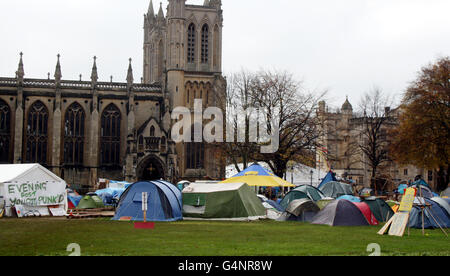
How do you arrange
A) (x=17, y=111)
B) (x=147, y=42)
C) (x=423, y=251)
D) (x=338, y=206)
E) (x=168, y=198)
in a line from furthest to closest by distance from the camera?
(x=147, y=42) → (x=17, y=111) → (x=168, y=198) → (x=338, y=206) → (x=423, y=251)

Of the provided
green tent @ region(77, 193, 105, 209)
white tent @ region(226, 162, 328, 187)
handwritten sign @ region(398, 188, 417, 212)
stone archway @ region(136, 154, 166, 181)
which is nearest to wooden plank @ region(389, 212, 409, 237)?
handwritten sign @ region(398, 188, 417, 212)

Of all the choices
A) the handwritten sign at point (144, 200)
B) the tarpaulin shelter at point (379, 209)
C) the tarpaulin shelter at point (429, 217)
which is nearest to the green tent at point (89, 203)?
the handwritten sign at point (144, 200)

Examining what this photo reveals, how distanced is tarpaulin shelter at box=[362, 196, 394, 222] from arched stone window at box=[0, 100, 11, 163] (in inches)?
1788

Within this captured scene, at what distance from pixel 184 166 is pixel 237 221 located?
123 feet

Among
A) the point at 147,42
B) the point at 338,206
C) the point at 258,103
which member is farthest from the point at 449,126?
the point at 147,42

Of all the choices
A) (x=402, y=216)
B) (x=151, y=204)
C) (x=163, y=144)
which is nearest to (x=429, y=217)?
(x=402, y=216)

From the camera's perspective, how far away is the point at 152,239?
16.6 m

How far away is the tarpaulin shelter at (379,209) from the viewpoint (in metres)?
26.4

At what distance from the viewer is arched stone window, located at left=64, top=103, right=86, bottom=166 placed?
62.9 meters

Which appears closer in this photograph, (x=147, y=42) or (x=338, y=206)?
(x=338, y=206)

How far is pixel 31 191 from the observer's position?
28781mm

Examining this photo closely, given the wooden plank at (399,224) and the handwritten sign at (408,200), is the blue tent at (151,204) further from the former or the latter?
the handwritten sign at (408,200)
